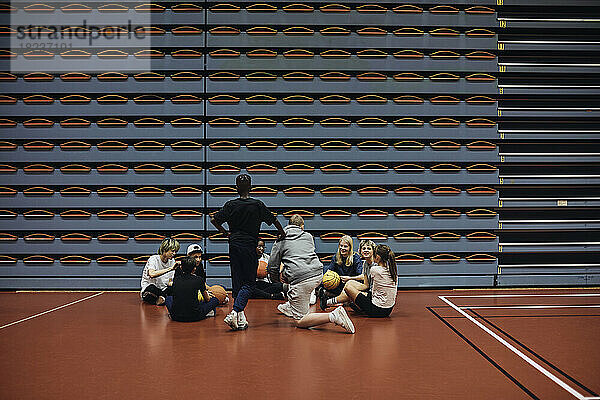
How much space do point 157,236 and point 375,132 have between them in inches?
151

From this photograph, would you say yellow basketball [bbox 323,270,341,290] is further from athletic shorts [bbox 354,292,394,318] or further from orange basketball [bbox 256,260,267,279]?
orange basketball [bbox 256,260,267,279]

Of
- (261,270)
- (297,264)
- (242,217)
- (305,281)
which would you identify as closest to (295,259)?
(297,264)

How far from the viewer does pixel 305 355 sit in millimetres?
3850

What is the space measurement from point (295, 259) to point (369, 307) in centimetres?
113

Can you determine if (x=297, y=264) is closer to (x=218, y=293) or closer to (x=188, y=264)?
(x=188, y=264)

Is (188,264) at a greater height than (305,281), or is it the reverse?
(188,264)

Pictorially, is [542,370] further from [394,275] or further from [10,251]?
[10,251]

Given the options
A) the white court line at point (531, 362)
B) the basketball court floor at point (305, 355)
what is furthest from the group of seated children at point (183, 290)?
the white court line at point (531, 362)

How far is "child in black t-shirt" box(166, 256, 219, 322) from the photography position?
4.86m

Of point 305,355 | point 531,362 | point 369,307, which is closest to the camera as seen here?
point 531,362

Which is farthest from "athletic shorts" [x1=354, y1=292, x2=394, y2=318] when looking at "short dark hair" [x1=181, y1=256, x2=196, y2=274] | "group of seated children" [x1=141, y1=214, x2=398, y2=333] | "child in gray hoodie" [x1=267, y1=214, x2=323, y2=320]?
"short dark hair" [x1=181, y1=256, x2=196, y2=274]

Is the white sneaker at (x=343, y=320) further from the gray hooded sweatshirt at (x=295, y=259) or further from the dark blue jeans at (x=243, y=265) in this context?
the dark blue jeans at (x=243, y=265)

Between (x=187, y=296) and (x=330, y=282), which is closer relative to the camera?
(x=187, y=296)

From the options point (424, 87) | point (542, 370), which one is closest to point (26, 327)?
point (542, 370)
